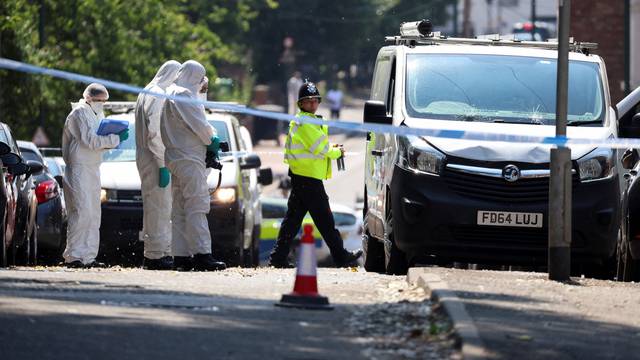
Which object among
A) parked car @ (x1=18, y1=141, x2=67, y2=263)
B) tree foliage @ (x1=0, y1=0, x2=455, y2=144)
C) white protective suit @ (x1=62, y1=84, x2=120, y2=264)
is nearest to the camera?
white protective suit @ (x1=62, y1=84, x2=120, y2=264)

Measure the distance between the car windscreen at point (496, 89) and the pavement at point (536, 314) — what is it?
5.40 ft

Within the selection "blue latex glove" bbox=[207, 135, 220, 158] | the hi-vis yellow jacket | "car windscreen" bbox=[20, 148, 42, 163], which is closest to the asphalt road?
"blue latex glove" bbox=[207, 135, 220, 158]

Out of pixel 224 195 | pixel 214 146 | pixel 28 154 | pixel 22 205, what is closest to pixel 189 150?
pixel 214 146

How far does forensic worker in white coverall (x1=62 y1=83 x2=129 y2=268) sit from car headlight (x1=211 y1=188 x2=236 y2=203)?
209 cm

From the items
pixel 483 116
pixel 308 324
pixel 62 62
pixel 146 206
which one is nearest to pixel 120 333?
pixel 308 324

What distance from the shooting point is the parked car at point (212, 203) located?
19156 millimetres

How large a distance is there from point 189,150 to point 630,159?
3.94 meters

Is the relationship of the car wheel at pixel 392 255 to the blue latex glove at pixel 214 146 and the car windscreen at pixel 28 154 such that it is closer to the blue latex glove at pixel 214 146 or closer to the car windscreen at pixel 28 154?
Result: the blue latex glove at pixel 214 146

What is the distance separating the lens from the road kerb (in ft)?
30.5

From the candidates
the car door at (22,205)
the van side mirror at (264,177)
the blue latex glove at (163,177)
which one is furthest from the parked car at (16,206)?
the van side mirror at (264,177)

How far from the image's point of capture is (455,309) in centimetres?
1070

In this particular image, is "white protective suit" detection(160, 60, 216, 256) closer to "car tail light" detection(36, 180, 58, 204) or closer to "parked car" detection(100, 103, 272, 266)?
"parked car" detection(100, 103, 272, 266)

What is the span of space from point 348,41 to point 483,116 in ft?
253

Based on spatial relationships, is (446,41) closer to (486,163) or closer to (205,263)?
(486,163)
